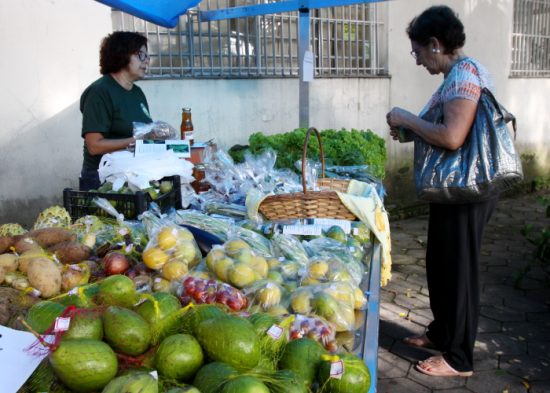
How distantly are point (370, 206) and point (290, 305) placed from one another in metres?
1.12

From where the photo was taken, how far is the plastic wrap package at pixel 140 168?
258cm

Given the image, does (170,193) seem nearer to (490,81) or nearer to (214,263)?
(214,263)

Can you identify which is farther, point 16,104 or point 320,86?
point 320,86

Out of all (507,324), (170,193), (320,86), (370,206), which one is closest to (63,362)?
(170,193)

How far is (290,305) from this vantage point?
Result: 1698 millimetres

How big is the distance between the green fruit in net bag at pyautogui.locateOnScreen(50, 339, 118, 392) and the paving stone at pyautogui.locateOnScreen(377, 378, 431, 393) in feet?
7.79

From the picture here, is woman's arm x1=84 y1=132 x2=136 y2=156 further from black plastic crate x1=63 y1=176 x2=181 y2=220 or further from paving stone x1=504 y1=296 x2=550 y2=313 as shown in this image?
paving stone x1=504 y1=296 x2=550 y2=313

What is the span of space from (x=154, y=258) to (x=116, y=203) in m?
0.77

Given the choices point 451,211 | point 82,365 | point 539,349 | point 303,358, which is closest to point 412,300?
point 539,349

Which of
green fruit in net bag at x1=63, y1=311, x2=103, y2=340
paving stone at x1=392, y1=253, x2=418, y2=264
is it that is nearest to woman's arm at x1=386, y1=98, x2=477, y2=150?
green fruit in net bag at x1=63, y1=311, x2=103, y2=340

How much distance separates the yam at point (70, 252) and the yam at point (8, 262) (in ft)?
0.55

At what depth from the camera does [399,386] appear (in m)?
3.18

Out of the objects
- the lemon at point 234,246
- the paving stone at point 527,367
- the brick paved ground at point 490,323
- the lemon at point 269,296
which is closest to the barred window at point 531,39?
the brick paved ground at point 490,323

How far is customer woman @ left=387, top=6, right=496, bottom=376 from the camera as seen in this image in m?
2.62
